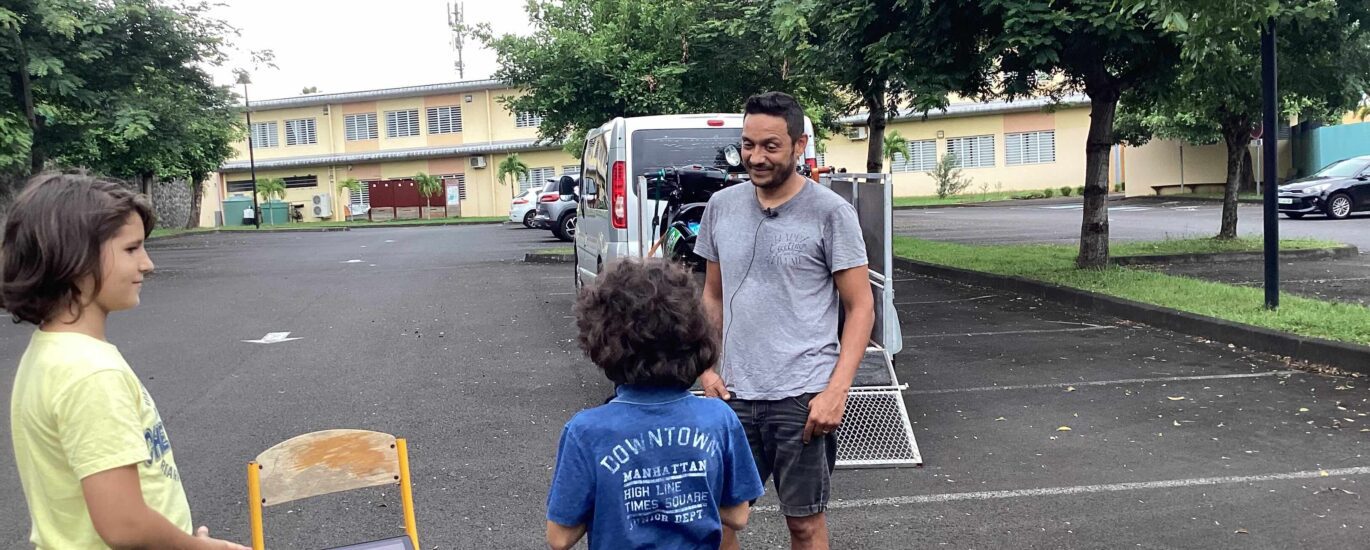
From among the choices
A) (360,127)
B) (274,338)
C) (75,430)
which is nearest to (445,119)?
(360,127)

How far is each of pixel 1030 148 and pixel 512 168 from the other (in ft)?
69.0

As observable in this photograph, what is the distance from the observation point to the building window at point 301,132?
173 ft

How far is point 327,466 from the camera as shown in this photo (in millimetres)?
3107

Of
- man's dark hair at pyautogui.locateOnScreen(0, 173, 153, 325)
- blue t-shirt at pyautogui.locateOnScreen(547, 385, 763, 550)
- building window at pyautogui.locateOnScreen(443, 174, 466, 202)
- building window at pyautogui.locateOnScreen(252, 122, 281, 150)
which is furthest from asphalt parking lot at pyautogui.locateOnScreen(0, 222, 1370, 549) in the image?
building window at pyautogui.locateOnScreen(252, 122, 281, 150)

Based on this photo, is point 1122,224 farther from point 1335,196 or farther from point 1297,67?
point 1297,67

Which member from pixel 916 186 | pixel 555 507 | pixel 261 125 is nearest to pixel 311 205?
pixel 261 125

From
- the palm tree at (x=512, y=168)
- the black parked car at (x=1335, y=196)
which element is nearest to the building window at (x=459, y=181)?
the palm tree at (x=512, y=168)

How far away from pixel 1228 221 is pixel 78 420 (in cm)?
1679

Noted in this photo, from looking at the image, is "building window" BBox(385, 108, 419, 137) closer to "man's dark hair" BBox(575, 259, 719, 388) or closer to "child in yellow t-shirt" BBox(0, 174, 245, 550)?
"man's dark hair" BBox(575, 259, 719, 388)

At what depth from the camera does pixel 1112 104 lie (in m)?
12.7

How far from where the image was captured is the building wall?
44.2 meters

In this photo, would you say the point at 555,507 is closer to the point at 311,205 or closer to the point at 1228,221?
the point at 1228,221

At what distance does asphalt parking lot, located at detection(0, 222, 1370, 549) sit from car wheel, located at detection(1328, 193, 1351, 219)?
14558 millimetres

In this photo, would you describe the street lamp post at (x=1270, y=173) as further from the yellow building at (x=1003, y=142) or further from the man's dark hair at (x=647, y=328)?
the yellow building at (x=1003, y=142)
